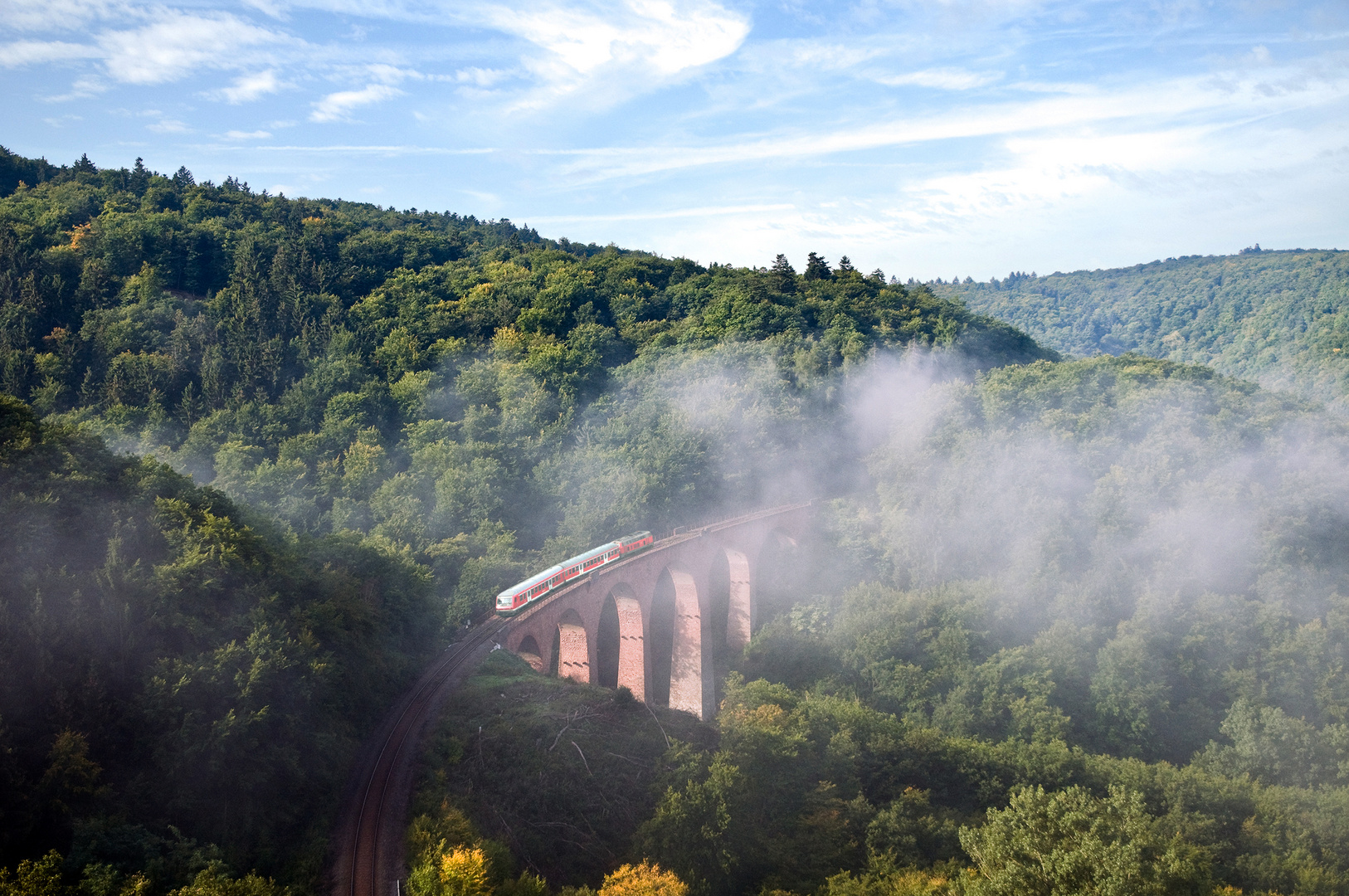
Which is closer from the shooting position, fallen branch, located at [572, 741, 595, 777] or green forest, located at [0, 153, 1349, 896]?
green forest, located at [0, 153, 1349, 896]

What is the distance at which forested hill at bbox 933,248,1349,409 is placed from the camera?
3484 inches

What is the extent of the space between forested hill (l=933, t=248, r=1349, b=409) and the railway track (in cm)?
→ 7308

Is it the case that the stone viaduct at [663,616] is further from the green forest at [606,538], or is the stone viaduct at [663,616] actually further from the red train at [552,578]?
the green forest at [606,538]

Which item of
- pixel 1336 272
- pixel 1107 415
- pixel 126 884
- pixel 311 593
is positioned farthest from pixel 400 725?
pixel 1336 272

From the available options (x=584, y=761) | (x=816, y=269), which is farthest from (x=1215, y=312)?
(x=584, y=761)

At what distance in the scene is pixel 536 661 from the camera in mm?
28484

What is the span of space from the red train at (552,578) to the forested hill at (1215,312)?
63.1 metres

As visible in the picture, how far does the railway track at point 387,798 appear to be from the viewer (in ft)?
55.3

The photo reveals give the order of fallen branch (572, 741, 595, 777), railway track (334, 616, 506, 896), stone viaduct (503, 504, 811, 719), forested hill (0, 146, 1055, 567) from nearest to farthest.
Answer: railway track (334, 616, 506, 896) → fallen branch (572, 741, 595, 777) → stone viaduct (503, 504, 811, 719) → forested hill (0, 146, 1055, 567)

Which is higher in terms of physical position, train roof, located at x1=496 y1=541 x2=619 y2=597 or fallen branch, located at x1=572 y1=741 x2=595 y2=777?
train roof, located at x1=496 y1=541 x2=619 y2=597

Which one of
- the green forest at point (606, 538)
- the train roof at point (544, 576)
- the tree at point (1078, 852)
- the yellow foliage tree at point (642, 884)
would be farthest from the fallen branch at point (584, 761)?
the tree at point (1078, 852)

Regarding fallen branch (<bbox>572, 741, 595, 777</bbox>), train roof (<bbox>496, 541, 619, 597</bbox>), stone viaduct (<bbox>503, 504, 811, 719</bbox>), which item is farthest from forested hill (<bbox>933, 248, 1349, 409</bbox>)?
fallen branch (<bbox>572, 741, 595, 777</bbox>)

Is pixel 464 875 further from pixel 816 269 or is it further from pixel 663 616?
pixel 816 269

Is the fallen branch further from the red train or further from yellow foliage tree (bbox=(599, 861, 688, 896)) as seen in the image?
the red train
